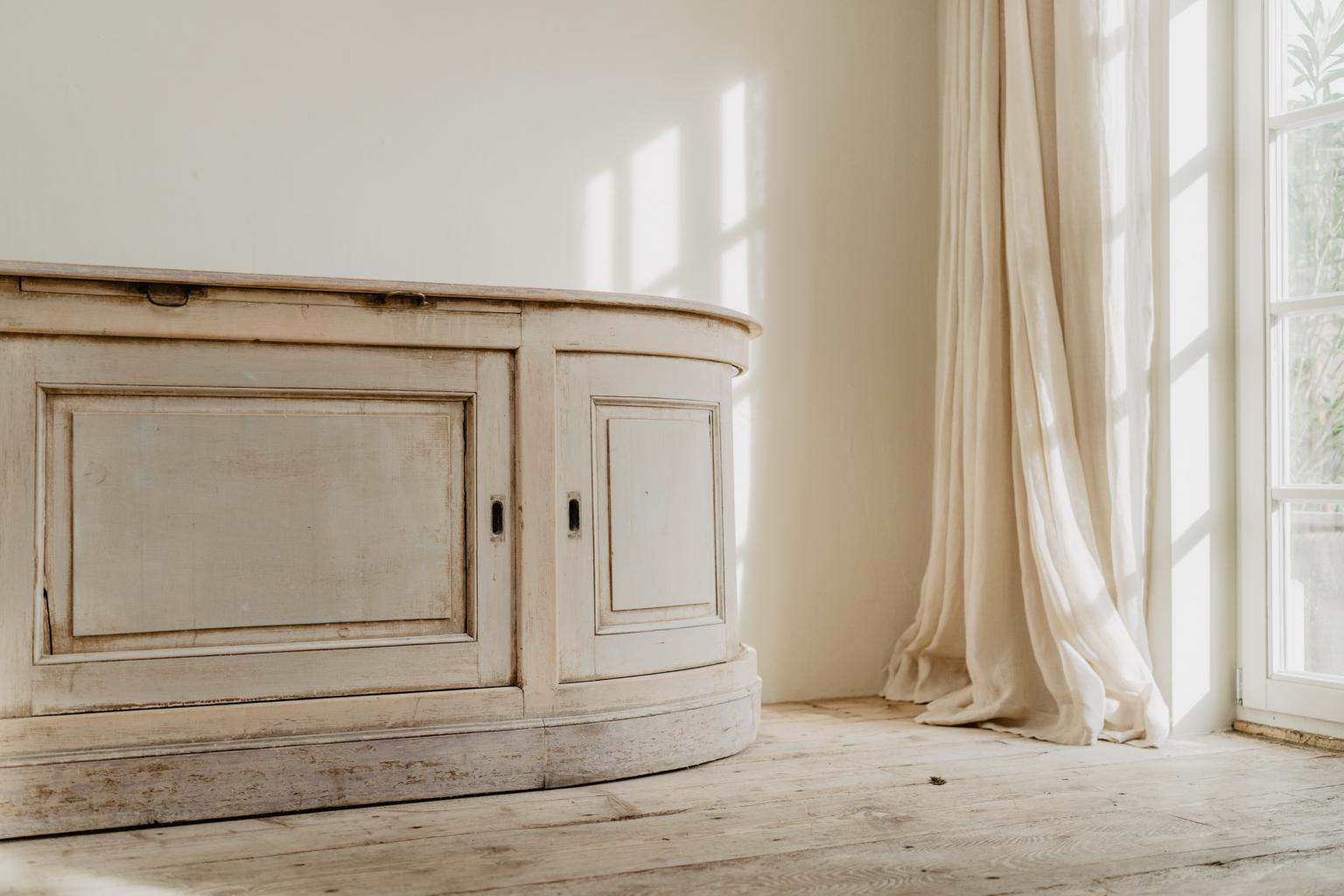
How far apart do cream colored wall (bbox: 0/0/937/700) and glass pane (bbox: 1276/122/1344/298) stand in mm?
937

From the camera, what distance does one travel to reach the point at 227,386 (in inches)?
72.1

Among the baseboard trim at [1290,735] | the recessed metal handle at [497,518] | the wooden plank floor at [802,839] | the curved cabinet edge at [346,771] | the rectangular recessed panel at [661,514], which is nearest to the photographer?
the wooden plank floor at [802,839]

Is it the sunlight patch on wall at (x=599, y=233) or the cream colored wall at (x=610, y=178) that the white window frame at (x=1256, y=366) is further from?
the sunlight patch on wall at (x=599, y=233)

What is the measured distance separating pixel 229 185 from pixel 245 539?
103cm

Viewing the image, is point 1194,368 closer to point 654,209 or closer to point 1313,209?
point 1313,209

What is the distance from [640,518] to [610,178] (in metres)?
1.08

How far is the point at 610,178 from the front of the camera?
2801 mm

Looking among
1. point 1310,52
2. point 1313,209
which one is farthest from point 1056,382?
point 1310,52

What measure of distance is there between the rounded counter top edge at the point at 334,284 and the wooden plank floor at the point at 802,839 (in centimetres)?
86

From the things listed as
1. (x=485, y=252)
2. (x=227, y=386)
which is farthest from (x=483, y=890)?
(x=485, y=252)

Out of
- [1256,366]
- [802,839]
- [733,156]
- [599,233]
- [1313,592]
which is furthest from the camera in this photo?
[733,156]

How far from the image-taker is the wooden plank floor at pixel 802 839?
4.87 ft

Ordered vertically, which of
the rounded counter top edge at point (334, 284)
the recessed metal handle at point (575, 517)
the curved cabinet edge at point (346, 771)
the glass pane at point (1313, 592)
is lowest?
the curved cabinet edge at point (346, 771)

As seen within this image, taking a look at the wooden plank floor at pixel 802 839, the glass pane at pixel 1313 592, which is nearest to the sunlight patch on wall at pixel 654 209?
the wooden plank floor at pixel 802 839
